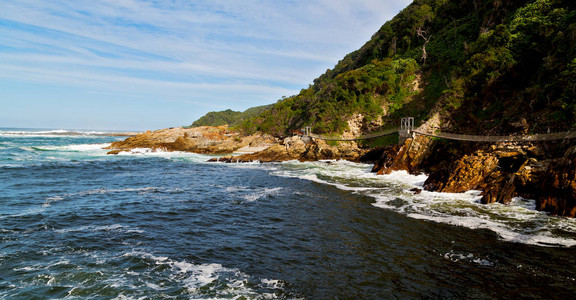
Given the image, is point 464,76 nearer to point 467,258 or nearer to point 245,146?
point 467,258

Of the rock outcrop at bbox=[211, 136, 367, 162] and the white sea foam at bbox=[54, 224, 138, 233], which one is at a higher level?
the rock outcrop at bbox=[211, 136, 367, 162]

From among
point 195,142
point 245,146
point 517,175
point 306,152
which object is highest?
point 195,142

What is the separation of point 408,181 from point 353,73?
26625 millimetres

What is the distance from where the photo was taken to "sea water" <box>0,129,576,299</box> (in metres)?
6.80

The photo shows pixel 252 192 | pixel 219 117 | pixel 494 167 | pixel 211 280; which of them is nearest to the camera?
pixel 211 280

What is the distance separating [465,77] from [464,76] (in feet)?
1.16

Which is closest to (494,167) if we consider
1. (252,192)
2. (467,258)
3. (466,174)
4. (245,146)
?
(466,174)

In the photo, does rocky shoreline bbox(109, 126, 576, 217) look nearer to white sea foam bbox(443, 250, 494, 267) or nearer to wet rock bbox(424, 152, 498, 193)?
wet rock bbox(424, 152, 498, 193)

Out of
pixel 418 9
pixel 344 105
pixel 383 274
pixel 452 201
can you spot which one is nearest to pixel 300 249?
pixel 383 274

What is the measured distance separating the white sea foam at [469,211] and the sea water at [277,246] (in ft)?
0.26

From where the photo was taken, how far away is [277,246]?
30.9 feet

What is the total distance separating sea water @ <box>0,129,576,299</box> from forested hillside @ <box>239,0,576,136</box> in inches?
377

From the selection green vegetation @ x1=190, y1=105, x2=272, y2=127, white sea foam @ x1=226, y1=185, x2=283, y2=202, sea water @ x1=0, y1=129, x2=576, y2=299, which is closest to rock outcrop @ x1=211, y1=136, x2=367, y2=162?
white sea foam @ x1=226, y1=185, x2=283, y2=202

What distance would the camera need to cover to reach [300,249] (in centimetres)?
923
